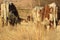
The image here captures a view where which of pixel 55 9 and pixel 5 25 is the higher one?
pixel 55 9

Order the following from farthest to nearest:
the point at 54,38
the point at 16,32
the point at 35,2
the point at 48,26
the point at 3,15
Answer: the point at 35,2 → the point at 3,15 → the point at 48,26 → the point at 16,32 → the point at 54,38

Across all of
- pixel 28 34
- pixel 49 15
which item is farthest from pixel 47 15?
pixel 28 34

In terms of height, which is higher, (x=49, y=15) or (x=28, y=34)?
(x=49, y=15)

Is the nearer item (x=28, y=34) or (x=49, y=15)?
(x=28, y=34)

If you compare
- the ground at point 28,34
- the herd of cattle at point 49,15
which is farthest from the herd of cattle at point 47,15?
the ground at point 28,34

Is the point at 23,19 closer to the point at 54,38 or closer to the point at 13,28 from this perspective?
the point at 13,28

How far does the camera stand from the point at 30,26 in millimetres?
5199

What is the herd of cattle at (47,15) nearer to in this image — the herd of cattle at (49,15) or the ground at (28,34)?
the herd of cattle at (49,15)

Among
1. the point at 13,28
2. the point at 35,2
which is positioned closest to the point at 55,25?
the point at 13,28

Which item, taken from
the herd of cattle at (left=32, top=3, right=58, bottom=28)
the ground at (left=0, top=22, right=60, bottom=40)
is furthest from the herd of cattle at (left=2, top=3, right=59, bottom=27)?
the ground at (left=0, top=22, right=60, bottom=40)

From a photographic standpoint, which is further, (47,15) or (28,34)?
(47,15)

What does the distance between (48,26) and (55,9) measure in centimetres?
47

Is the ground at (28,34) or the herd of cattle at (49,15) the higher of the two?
the herd of cattle at (49,15)

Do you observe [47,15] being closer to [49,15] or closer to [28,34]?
[49,15]
